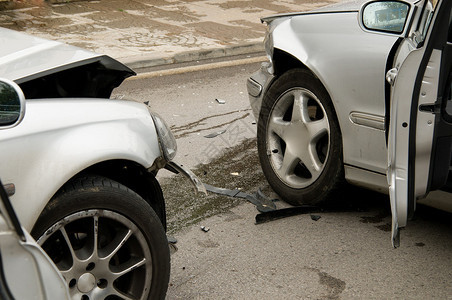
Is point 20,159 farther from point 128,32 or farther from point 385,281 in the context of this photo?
point 128,32

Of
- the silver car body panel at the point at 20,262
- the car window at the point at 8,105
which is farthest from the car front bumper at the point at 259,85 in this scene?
the silver car body panel at the point at 20,262

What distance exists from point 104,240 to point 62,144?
53 centimetres

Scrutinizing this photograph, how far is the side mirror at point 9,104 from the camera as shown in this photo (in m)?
2.91

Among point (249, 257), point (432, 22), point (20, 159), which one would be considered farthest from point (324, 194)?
point (20, 159)

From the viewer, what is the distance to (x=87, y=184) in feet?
10.8

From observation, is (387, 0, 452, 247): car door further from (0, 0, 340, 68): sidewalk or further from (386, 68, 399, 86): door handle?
(0, 0, 340, 68): sidewalk

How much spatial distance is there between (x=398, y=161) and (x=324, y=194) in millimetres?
1284

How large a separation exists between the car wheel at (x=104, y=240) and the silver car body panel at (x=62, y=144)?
10 centimetres

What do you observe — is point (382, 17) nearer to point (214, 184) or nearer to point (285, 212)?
point (285, 212)

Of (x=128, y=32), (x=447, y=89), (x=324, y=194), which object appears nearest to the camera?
(x=447, y=89)

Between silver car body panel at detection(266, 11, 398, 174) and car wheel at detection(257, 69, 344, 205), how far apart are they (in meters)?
0.12

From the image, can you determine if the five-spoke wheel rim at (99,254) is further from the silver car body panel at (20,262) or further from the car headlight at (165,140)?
the silver car body panel at (20,262)

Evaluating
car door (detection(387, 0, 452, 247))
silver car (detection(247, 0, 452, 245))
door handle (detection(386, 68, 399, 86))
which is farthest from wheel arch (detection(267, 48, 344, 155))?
car door (detection(387, 0, 452, 247))

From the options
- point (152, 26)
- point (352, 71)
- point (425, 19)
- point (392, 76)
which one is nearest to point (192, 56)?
point (152, 26)
